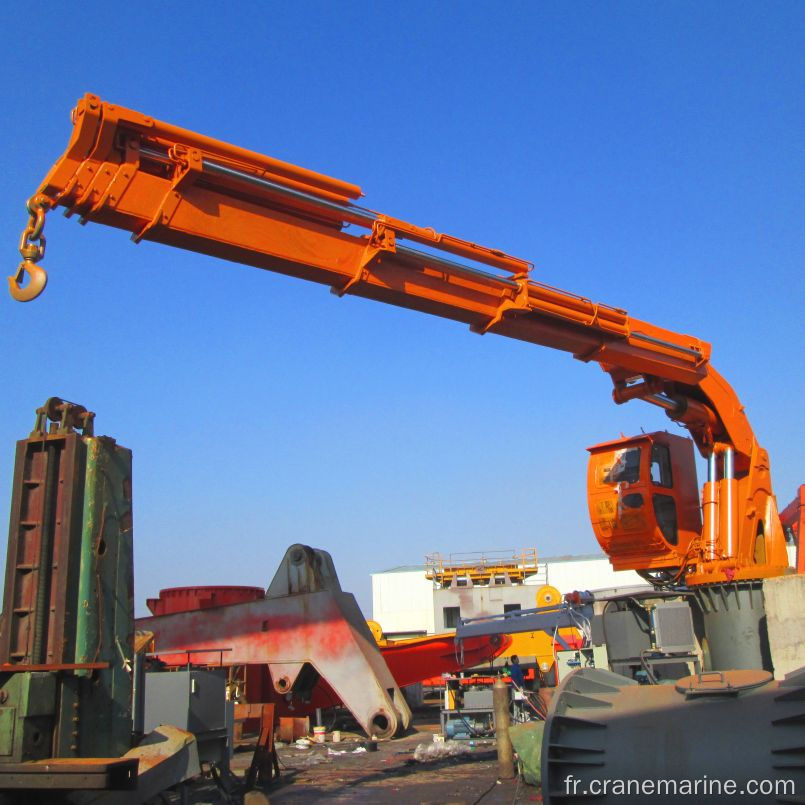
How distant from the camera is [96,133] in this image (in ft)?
23.9

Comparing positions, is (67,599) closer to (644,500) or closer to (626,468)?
(644,500)

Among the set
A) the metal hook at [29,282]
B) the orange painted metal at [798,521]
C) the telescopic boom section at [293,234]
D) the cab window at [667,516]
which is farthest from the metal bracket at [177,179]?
the orange painted metal at [798,521]

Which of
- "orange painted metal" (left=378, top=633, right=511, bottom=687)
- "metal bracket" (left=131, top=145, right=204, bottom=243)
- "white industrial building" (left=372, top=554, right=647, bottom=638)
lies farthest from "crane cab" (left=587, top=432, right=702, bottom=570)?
"white industrial building" (left=372, top=554, right=647, bottom=638)

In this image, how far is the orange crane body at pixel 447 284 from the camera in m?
7.49

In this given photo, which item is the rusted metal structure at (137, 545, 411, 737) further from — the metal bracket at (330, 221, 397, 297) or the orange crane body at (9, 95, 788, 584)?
the metal bracket at (330, 221, 397, 297)

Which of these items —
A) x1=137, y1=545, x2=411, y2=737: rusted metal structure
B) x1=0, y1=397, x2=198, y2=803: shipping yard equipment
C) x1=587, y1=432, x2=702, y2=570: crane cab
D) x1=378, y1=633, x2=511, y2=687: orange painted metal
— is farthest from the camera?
x1=378, y1=633, x2=511, y2=687: orange painted metal

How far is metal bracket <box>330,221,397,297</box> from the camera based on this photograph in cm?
907

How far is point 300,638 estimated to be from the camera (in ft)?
45.8

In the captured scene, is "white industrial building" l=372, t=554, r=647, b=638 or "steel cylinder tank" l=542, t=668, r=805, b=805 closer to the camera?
"steel cylinder tank" l=542, t=668, r=805, b=805

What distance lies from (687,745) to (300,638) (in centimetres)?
964

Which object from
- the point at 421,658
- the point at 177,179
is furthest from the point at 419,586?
the point at 177,179

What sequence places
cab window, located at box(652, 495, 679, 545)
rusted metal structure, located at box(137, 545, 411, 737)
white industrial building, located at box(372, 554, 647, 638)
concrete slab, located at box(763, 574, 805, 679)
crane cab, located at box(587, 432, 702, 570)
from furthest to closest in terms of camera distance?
white industrial building, located at box(372, 554, 647, 638), rusted metal structure, located at box(137, 545, 411, 737), cab window, located at box(652, 495, 679, 545), crane cab, located at box(587, 432, 702, 570), concrete slab, located at box(763, 574, 805, 679)

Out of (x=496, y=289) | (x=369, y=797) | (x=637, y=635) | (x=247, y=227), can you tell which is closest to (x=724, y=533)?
(x=637, y=635)

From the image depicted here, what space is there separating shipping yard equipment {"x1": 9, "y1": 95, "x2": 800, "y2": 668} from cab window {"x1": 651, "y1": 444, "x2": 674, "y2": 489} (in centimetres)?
2
